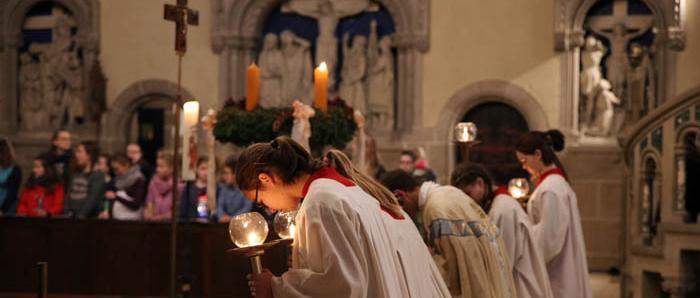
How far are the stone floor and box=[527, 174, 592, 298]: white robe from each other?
13.3 feet

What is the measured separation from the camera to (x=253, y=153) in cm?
362

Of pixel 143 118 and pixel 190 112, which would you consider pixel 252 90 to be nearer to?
pixel 190 112

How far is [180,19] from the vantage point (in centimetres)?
646

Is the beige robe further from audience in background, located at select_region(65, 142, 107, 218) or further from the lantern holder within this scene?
audience in background, located at select_region(65, 142, 107, 218)

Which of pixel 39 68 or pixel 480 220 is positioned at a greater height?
pixel 39 68

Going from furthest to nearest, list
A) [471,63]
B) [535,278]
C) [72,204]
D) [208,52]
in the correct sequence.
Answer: [208,52] < [471,63] < [72,204] < [535,278]

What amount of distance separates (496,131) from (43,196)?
660 cm

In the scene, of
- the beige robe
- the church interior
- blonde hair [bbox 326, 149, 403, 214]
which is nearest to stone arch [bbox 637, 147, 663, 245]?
the church interior

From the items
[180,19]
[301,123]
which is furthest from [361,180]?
[180,19]

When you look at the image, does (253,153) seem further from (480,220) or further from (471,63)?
(471,63)

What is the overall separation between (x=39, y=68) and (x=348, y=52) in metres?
4.85

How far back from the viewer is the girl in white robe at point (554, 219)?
685 centimetres

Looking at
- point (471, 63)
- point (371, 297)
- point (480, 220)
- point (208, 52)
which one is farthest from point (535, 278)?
point (208, 52)

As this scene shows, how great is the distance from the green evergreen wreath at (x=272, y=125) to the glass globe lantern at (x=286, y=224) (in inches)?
119
